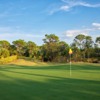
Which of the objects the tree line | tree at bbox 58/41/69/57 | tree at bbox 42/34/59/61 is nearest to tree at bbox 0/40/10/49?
the tree line

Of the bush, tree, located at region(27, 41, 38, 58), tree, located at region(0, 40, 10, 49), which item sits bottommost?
the bush

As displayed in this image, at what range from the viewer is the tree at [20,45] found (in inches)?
2431

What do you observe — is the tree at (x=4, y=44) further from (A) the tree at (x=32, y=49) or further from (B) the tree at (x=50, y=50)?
(B) the tree at (x=50, y=50)

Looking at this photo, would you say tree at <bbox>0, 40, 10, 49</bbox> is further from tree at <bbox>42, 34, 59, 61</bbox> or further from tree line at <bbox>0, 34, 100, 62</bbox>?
tree at <bbox>42, 34, 59, 61</bbox>

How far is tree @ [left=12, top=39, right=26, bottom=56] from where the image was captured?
61750mm

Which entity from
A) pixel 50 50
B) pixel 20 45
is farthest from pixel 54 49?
pixel 20 45

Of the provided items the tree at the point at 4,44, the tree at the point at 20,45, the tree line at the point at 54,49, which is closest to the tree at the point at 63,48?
the tree line at the point at 54,49

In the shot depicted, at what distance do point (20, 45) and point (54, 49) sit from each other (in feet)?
32.3

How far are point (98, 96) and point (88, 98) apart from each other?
0.55m

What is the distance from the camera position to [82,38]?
60.4 metres

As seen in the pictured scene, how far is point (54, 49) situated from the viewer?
58844 mm

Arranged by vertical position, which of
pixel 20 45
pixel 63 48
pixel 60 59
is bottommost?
pixel 60 59

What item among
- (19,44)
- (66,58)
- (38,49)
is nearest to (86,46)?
(66,58)

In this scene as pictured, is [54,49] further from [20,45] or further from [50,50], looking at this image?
[20,45]
